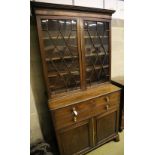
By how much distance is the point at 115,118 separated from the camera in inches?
66.2

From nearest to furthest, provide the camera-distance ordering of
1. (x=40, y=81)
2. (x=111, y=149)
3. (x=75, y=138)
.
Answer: (x=75, y=138) → (x=40, y=81) → (x=111, y=149)

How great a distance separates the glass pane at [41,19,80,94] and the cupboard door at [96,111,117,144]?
1.82 feet

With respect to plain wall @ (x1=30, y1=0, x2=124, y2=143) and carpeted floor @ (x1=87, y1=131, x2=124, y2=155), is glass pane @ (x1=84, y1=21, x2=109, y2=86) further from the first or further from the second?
carpeted floor @ (x1=87, y1=131, x2=124, y2=155)

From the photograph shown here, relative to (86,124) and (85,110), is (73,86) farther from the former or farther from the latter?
(86,124)

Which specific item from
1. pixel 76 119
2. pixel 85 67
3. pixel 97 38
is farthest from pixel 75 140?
pixel 97 38

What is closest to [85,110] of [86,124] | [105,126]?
[86,124]

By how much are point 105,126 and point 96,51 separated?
976 millimetres

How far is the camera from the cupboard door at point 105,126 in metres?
1.55

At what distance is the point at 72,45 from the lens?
4.40 ft

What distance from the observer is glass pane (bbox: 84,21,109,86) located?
4.67 feet

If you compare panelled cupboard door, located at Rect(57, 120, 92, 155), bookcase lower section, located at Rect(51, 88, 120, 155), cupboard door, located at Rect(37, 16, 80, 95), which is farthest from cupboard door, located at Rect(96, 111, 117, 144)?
cupboard door, located at Rect(37, 16, 80, 95)

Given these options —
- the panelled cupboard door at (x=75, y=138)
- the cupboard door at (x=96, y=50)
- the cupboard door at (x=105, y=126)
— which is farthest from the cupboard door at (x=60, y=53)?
the cupboard door at (x=105, y=126)
